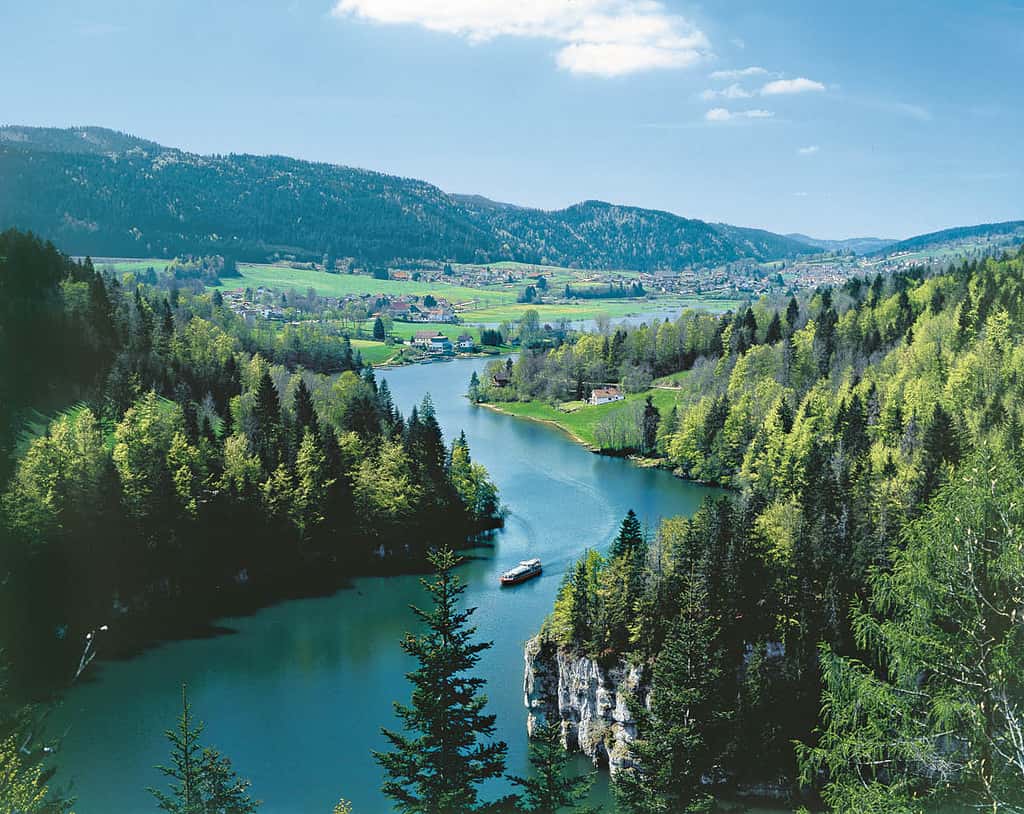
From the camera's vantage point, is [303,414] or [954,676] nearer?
[954,676]

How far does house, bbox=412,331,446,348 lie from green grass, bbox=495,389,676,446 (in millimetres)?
50540

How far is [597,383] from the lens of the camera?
110625 mm

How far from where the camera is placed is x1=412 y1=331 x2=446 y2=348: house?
157262mm

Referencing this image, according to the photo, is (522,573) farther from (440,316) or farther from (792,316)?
(440,316)

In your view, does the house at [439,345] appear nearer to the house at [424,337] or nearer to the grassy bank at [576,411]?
the house at [424,337]

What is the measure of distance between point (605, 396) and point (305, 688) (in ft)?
233

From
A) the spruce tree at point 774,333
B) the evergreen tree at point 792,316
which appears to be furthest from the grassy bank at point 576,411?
the evergreen tree at point 792,316

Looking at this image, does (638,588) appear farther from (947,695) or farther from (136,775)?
(947,695)

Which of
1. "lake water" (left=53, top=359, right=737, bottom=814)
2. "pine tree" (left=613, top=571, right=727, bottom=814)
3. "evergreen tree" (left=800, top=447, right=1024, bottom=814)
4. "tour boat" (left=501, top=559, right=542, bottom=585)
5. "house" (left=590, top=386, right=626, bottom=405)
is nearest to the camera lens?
"evergreen tree" (left=800, top=447, right=1024, bottom=814)

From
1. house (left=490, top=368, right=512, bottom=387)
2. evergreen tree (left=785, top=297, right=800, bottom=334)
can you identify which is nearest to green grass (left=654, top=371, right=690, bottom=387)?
evergreen tree (left=785, top=297, right=800, bottom=334)

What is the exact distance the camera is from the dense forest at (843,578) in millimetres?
10273

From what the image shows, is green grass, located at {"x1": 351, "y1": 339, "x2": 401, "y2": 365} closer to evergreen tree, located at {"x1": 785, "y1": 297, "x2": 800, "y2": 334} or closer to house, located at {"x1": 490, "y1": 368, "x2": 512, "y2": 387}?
house, located at {"x1": 490, "y1": 368, "x2": 512, "y2": 387}

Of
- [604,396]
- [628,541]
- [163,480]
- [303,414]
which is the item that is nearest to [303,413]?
[303,414]

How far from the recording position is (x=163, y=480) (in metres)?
48.3
